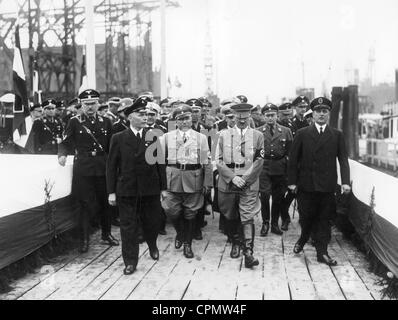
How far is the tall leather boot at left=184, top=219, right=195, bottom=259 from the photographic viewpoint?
5867mm

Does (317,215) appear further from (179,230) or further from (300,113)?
(300,113)

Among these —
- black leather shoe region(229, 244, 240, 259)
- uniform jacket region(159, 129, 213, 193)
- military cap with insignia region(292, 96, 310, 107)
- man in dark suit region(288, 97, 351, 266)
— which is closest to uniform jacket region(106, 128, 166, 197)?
uniform jacket region(159, 129, 213, 193)

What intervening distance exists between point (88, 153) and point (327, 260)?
Result: 3.21m

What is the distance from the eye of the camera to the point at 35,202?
5.41 meters

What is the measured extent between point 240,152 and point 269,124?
1.66m

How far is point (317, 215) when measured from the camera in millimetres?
5801

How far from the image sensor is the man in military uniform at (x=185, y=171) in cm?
594

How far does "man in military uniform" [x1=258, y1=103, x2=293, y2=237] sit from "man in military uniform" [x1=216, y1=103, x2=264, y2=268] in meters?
1.40

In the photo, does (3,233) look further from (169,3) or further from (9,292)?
(169,3)

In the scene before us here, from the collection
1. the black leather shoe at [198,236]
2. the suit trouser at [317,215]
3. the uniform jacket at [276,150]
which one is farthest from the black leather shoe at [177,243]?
the uniform jacket at [276,150]

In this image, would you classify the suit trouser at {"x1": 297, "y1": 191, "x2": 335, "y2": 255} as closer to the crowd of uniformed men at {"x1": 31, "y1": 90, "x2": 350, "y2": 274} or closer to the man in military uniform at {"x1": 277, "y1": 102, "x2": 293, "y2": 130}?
the crowd of uniformed men at {"x1": 31, "y1": 90, "x2": 350, "y2": 274}

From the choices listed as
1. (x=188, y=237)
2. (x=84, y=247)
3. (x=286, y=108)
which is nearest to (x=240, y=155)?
(x=188, y=237)
